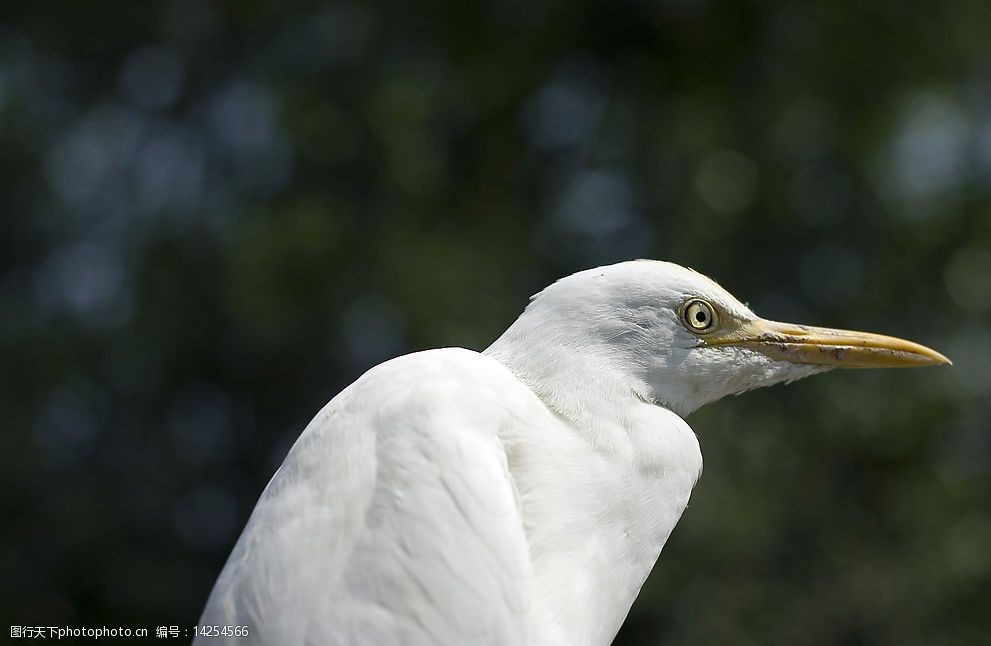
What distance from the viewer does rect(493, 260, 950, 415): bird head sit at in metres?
2.31

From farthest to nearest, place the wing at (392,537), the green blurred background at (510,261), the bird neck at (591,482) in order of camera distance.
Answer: the green blurred background at (510,261)
the bird neck at (591,482)
the wing at (392,537)

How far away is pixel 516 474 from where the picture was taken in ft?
7.28

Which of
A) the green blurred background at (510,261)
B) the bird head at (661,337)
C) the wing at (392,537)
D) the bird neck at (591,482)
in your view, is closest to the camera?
the wing at (392,537)

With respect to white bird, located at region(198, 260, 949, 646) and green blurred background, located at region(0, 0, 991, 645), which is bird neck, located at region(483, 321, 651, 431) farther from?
green blurred background, located at region(0, 0, 991, 645)

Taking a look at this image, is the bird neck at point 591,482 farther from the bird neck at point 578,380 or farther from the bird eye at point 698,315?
the bird eye at point 698,315

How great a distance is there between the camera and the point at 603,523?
224 cm

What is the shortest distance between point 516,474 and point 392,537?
0.30m

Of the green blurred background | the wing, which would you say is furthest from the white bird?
the green blurred background

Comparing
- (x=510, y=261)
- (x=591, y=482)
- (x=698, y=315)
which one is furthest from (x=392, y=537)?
(x=510, y=261)

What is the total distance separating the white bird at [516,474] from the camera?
6.59 feet

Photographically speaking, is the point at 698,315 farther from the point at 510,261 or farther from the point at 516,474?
the point at 510,261

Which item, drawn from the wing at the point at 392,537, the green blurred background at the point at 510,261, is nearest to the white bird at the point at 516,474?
the wing at the point at 392,537

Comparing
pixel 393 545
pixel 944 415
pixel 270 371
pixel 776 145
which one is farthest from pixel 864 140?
pixel 393 545

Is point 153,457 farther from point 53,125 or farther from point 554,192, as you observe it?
point 554,192
